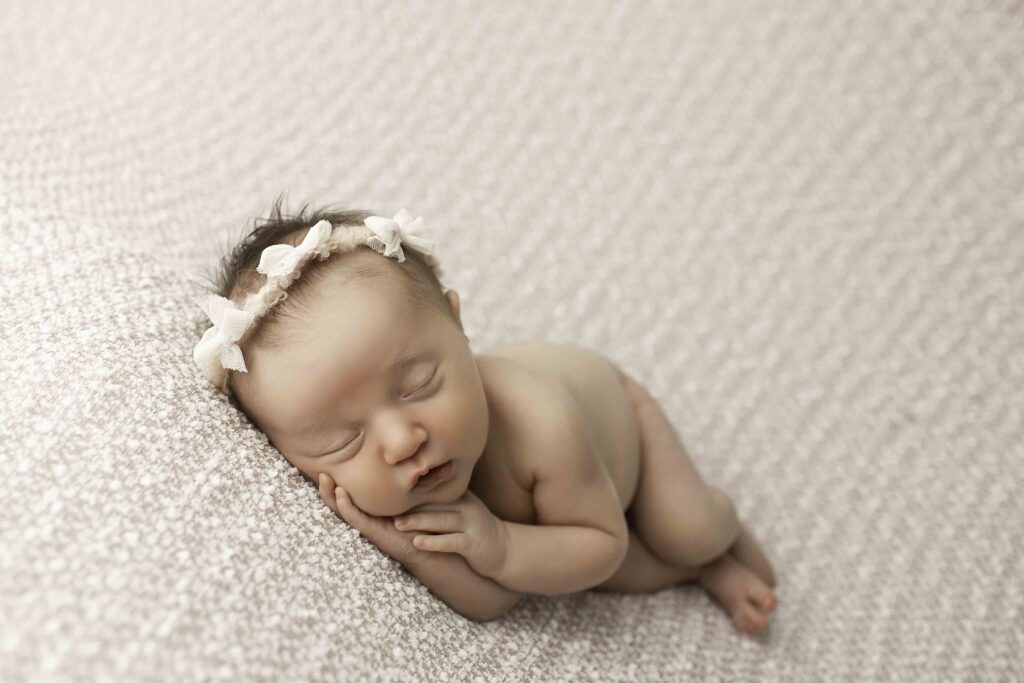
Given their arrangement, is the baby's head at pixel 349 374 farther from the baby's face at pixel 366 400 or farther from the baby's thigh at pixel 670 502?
the baby's thigh at pixel 670 502

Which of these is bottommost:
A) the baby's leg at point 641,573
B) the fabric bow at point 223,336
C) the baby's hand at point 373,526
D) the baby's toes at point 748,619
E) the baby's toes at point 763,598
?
the baby's leg at point 641,573

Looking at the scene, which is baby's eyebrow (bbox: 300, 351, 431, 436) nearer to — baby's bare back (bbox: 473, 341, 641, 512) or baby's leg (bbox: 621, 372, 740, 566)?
baby's bare back (bbox: 473, 341, 641, 512)

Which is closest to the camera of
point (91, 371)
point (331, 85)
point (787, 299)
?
point (91, 371)

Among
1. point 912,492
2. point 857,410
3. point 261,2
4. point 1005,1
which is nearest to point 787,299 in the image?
point 857,410

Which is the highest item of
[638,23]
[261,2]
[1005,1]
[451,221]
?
[1005,1]

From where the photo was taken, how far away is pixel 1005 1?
1.50 metres

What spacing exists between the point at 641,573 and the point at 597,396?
231 mm

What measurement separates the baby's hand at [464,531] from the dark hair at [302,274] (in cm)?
19

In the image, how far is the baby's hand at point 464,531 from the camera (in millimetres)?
895

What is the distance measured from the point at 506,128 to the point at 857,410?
69cm

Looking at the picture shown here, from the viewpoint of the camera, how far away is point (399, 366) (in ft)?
2.89

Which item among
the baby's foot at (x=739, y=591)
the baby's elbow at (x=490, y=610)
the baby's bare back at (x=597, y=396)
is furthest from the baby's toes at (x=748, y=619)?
the baby's elbow at (x=490, y=610)

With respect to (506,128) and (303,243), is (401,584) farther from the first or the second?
(506,128)

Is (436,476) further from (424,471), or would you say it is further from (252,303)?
(252,303)
